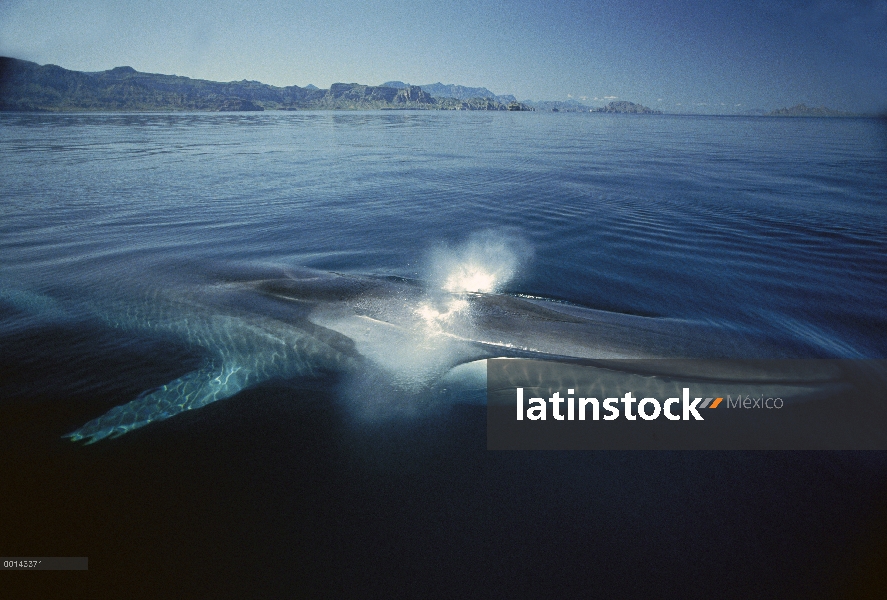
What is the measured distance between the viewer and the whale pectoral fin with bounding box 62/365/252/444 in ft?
25.1

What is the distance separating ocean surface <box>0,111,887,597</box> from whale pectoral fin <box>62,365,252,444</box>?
0.86ft

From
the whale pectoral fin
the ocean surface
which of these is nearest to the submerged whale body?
the whale pectoral fin

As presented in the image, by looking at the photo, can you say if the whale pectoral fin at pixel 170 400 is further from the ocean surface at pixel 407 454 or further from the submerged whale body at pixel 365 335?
the ocean surface at pixel 407 454

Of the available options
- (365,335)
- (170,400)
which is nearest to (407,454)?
(365,335)

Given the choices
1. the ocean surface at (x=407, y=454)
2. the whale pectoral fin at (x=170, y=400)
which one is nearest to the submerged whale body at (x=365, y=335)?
the whale pectoral fin at (x=170, y=400)

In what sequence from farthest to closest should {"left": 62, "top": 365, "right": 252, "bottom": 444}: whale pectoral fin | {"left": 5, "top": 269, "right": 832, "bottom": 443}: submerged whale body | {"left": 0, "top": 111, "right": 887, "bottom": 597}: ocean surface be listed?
{"left": 5, "top": 269, "right": 832, "bottom": 443}: submerged whale body, {"left": 62, "top": 365, "right": 252, "bottom": 444}: whale pectoral fin, {"left": 0, "top": 111, "right": 887, "bottom": 597}: ocean surface

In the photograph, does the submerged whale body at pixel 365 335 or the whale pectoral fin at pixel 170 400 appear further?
the submerged whale body at pixel 365 335

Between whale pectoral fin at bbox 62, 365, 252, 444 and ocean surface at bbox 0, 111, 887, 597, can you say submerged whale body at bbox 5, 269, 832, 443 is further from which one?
ocean surface at bbox 0, 111, 887, 597

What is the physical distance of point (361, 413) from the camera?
8203 millimetres

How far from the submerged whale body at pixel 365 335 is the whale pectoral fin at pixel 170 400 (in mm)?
21

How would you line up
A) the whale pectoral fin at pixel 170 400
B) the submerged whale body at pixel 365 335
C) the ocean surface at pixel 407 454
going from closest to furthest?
1. the ocean surface at pixel 407 454
2. the whale pectoral fin at pixel 170 400
3. the submerged whale body at pixel 365 335

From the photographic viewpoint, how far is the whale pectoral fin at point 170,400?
764 centimetres

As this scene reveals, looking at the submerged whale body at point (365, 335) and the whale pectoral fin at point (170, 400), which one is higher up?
the submerged whale body at point (365, 335)

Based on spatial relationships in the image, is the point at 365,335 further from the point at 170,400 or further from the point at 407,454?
the point at 170,400
